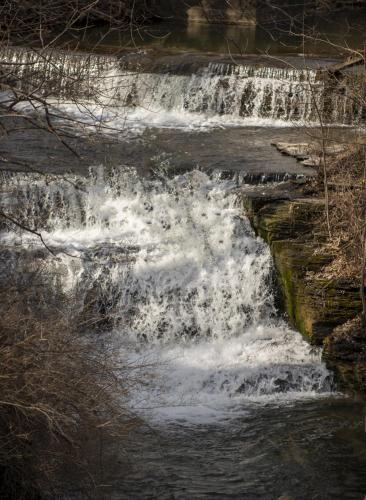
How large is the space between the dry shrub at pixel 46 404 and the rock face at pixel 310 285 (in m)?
3.55

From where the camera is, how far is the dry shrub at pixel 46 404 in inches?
226

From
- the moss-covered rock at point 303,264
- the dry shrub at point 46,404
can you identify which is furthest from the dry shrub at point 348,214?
the dry shrub at point 46,404

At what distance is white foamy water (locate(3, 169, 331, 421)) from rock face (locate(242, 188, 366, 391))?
0.22m

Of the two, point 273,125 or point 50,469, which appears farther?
point 273,125

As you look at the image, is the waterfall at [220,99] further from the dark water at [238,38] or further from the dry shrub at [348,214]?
the dry shrub at [348,214]

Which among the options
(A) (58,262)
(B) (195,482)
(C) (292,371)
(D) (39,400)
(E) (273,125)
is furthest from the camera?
(E) (273,125)

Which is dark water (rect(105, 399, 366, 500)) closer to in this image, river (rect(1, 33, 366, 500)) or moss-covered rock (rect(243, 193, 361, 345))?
river (rect(1, 33, 366, 500))

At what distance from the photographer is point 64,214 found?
39.7 ft

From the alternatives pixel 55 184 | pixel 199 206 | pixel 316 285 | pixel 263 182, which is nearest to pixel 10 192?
pixel 55 184

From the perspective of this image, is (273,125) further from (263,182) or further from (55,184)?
(55,184)

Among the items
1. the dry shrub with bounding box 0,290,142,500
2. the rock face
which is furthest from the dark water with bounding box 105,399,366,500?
the dry shrub with bounding box 0,290,142,500

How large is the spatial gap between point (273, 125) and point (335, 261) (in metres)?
5.69

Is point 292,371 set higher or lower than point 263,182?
lower

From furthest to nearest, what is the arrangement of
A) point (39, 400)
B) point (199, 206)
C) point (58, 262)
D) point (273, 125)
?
point (273, 125)
point (199, 206)
point (58, 262)
point (39, 400)
